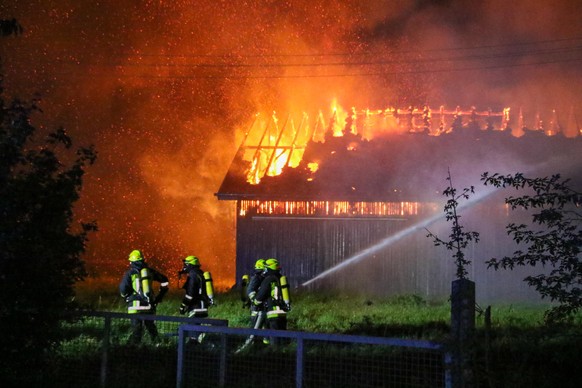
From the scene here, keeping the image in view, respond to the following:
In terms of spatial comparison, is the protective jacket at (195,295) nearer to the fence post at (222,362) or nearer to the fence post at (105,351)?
the fence post at (105,351)

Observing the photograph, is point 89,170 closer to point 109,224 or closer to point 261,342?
point 109,224

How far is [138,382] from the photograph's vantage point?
8.06 metres

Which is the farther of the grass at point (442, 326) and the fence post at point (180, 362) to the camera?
the grass at point (442, 326)

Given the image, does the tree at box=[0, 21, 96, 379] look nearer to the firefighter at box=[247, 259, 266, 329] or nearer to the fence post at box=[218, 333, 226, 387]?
the fence post at box=[218, 333, 226, 387]

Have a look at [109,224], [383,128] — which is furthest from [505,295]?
[109,224]

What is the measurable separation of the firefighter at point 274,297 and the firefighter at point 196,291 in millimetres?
1246

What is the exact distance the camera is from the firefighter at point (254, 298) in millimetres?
11772

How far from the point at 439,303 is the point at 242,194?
23.6 feet

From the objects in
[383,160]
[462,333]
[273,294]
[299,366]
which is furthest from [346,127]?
[462,333]

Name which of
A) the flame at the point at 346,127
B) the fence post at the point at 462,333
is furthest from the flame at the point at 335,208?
the fence post at the point at 462,333

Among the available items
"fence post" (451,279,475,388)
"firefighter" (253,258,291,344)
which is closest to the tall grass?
"firefighter" (253,258,291,344)

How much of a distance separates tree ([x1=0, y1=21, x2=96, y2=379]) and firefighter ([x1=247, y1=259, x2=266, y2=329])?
4.12 metres

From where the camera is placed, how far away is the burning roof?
72.4ft

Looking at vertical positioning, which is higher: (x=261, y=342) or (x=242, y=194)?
(x=242, y=194)
